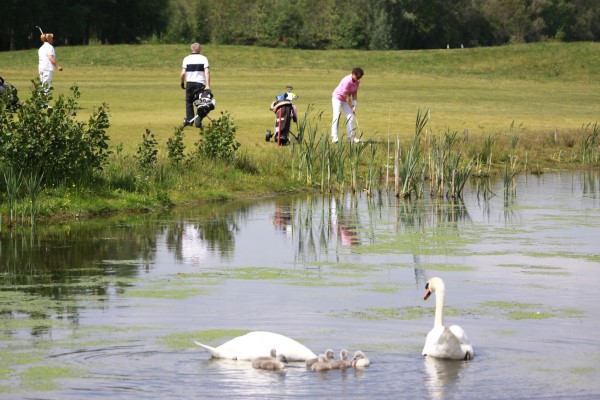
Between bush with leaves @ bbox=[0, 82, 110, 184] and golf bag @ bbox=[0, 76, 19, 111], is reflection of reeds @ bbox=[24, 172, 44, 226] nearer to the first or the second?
bush with leaves @ bbox=[0, 82, 110, 184]

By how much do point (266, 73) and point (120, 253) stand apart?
4909cm

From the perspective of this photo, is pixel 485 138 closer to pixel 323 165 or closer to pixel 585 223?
pixel 323 165

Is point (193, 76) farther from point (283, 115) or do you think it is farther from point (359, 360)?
point (359, 360)

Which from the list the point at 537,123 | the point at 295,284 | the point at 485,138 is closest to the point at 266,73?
the point at 537,123

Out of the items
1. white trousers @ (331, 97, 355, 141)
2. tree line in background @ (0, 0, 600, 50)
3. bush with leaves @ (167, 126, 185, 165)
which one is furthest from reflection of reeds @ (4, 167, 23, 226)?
tree line in background @ (0, 0, 600, 50)

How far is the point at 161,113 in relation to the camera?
36.5 meters

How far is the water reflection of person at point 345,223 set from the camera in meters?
18.8

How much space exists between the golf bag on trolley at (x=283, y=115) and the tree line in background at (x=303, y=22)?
62.9 m

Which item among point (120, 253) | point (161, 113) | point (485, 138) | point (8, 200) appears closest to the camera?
point (120, 253)

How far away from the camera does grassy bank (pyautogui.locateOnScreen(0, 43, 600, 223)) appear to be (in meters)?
24.0

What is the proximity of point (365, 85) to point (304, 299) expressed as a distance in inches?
1685

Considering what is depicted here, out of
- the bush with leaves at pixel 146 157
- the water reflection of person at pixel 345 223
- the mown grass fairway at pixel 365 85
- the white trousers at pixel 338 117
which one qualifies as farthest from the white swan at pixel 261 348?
the white trousers at pixel 338 117

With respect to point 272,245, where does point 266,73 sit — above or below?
above

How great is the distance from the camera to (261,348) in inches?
425
